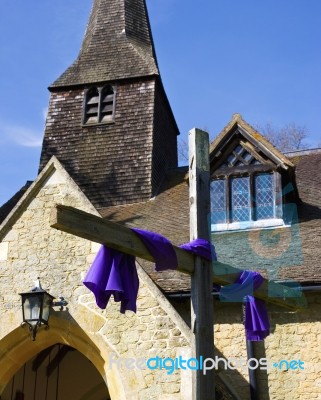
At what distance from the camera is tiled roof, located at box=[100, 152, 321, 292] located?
28.1 ft

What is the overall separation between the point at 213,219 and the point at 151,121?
14.8 feet

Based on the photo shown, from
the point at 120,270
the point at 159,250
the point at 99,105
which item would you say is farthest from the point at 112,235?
the point at 99,105

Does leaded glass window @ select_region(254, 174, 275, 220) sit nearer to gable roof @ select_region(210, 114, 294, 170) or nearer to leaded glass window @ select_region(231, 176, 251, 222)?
leaded glass window @ select_region(231, 176, 251, 222)

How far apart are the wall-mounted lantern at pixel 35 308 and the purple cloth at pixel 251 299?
2697 mm

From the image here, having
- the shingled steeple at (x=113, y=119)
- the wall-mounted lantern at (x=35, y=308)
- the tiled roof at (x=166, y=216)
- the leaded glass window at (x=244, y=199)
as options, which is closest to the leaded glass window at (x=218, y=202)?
the leaded glass window at (x=244, y=199)

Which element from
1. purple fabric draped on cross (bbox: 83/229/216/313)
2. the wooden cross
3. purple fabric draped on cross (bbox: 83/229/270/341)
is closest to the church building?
the wooden cross

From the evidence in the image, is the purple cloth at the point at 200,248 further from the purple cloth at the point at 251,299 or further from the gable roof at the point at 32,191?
the gable roof at the point at 32,191

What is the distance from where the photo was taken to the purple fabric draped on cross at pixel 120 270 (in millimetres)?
4652

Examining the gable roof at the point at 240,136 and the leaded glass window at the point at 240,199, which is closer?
the leaded glass window at the point at 240,199

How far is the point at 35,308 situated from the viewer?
291 inches

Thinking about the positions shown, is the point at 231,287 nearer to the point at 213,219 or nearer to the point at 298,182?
Result: the point at 213,219

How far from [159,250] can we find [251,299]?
131 centimetres

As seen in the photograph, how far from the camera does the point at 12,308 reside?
25.4 feet

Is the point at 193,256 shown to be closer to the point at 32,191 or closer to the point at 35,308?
the point at 35,308
